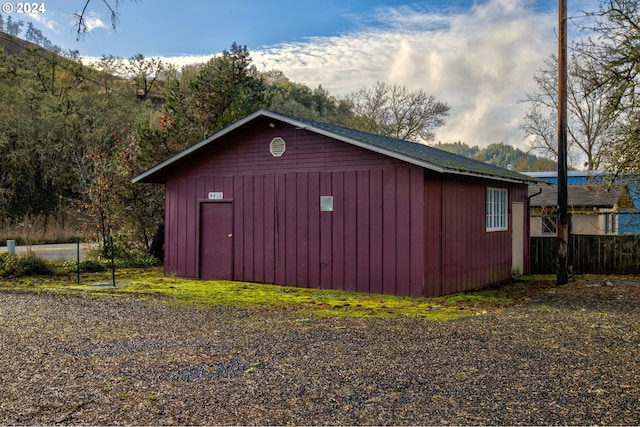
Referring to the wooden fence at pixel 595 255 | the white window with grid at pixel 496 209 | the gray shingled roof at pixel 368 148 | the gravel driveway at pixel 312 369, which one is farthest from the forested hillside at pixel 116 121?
the wooden fence at pixel 595 255

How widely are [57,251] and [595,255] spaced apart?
17.4 metres

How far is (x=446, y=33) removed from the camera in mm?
14195

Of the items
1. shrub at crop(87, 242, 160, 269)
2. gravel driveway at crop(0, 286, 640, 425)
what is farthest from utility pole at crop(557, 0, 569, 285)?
shrub at crop(87, 242, 160, 269)

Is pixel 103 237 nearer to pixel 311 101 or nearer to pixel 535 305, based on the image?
pixel 535 305

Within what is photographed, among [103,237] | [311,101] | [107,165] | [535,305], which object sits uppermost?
[311,101]

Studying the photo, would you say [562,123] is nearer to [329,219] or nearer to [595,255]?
[329,219]

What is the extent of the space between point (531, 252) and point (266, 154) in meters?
9.14

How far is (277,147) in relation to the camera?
12.9 meters

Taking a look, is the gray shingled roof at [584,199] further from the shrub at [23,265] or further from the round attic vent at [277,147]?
the shrub at [23,265]

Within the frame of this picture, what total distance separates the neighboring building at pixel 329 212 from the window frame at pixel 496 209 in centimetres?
5

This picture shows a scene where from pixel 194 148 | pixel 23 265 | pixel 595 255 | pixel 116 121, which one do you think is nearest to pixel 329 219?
pixel 194 148

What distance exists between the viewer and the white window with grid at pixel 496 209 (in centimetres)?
1417

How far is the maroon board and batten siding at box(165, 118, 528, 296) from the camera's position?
11.3 metres

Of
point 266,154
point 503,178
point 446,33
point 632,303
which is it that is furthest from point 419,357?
point 446,33
